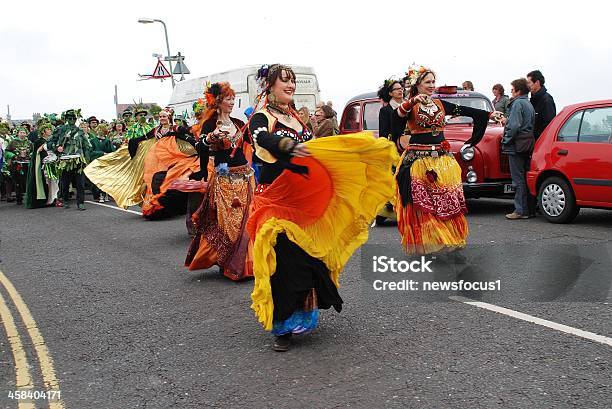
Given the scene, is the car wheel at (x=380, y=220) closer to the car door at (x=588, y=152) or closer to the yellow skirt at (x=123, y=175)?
the car door at (x=588, y=152)

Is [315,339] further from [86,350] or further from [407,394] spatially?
[86,350]

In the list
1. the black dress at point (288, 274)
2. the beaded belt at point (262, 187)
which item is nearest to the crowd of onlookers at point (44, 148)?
the beaded belt at point (262, 187)

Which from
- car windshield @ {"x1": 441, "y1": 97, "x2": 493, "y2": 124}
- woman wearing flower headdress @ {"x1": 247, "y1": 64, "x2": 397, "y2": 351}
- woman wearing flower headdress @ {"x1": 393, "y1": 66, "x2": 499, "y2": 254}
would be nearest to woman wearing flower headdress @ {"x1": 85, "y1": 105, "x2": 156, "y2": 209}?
car windshield @ {"x1": 441, "y1": 97, "x2": 493, "y2": 124}

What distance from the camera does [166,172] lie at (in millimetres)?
11422

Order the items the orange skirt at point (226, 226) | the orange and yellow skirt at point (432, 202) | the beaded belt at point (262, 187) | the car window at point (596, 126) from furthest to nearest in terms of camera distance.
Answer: the car window at point (596, 126) < the orange skirt at point (226, 226) < the orange and yellow skirt at point (432, 202) < the beaded belt at point (262, 187)

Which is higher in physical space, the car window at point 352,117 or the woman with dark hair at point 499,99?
the woman with dark hair at point 499,99

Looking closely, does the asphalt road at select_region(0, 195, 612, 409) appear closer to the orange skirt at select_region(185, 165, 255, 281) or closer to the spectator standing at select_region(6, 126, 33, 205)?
the orange skirt at select_region(185, 165, 255, 281)

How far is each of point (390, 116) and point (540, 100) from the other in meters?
4.50

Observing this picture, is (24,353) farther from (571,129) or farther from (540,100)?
(540,100)

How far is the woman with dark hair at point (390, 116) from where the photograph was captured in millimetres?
6666

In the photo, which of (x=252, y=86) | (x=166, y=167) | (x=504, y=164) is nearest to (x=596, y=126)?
(x=504, y=164)

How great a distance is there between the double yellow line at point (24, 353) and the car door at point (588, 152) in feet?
22.8

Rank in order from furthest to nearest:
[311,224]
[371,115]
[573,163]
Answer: [371,115], [573,163], [311,224]

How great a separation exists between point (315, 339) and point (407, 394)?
1.19 metres
